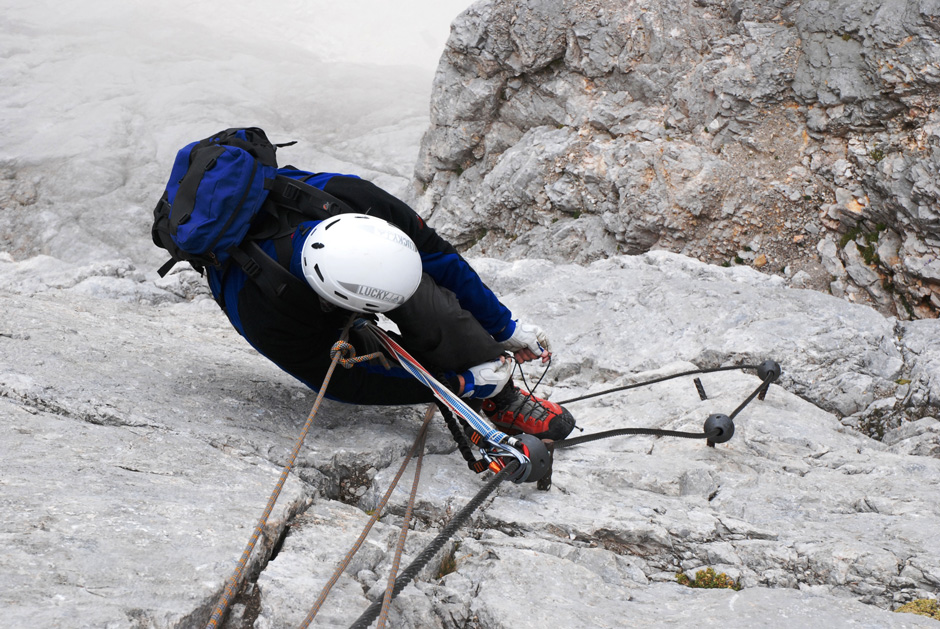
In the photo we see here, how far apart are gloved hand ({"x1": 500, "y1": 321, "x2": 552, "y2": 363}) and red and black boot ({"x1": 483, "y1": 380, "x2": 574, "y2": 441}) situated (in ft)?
0.69

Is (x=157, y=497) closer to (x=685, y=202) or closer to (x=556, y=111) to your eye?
(x=685, y=202)

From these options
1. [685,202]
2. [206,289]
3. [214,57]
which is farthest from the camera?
[214,57]

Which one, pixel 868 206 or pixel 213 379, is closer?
pixel 213 379

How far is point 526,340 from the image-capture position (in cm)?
405

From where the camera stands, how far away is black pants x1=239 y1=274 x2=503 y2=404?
3262 mm

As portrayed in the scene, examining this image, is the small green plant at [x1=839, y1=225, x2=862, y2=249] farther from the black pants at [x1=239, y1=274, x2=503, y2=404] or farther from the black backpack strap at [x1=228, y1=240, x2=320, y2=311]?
the black backpack strap at [x1=228, y1=240, x2=320, y2=311]

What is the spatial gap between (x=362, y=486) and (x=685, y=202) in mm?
10016

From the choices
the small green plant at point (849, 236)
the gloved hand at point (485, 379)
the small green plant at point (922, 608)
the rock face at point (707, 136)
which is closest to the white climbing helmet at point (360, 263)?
the gloved hand at point (485, 379)

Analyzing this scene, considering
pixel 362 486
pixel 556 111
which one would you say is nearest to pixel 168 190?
pixel 362 486

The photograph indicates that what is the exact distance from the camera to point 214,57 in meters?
38.7

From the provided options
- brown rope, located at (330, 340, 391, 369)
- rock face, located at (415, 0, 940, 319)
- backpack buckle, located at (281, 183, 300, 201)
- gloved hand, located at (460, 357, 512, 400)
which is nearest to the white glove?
gloved hand, located at (460, 357, 512, 400)

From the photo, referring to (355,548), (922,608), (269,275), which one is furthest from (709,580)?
(269,275)

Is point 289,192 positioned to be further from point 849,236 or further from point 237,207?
point 849,236

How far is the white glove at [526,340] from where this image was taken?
158 inches
